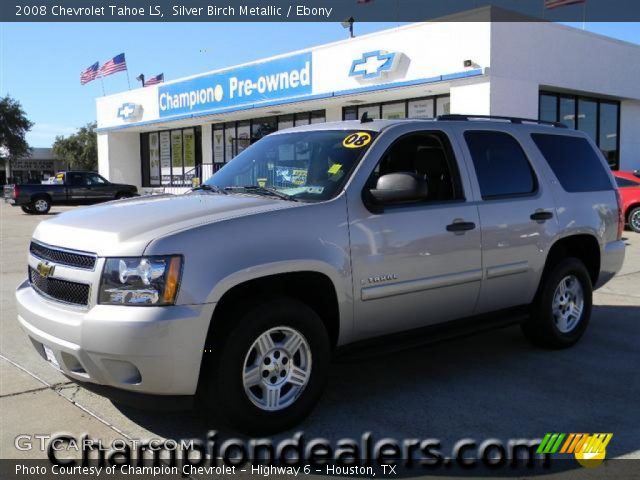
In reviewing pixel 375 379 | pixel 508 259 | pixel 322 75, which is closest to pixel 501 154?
pixel 508 259

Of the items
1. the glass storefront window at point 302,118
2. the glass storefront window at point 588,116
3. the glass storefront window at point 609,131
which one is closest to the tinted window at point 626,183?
the glass storefront window at point 588,116

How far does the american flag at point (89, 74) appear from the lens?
102 ft

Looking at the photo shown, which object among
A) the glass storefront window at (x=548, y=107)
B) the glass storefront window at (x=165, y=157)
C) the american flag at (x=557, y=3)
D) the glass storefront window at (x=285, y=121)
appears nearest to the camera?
the american flag at (x=557, y=3)

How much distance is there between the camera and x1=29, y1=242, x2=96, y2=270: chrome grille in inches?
142

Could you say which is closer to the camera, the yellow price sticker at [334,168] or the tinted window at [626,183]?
the yellow price sticker at [334,168]

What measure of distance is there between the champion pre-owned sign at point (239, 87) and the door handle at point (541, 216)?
15.6 meters

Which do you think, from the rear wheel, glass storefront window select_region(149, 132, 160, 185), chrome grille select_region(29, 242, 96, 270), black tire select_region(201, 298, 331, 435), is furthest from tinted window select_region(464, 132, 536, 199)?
glass storefront window select_region(149, 132, 160, 185)

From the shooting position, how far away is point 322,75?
1962cm

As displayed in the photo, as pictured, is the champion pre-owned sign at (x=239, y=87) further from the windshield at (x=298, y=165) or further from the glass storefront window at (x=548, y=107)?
the windshield at (x=298, y=165)

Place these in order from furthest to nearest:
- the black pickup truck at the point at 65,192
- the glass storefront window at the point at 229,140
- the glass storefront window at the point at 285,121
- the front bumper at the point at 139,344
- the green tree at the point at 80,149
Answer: the green tree at the point at 80,149 < the glass storefront window at the point at 229,140 < the black pickup truck at the point at 65,192 < the glass storefront window at the point at 285,121 < the front bumper at the point at 139,344

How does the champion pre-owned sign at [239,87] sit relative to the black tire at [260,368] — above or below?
above

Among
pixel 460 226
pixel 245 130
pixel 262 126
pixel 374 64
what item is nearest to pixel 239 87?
pixel 262 126

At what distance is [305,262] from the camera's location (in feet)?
12.6

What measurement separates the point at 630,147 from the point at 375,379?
19.9 meters
